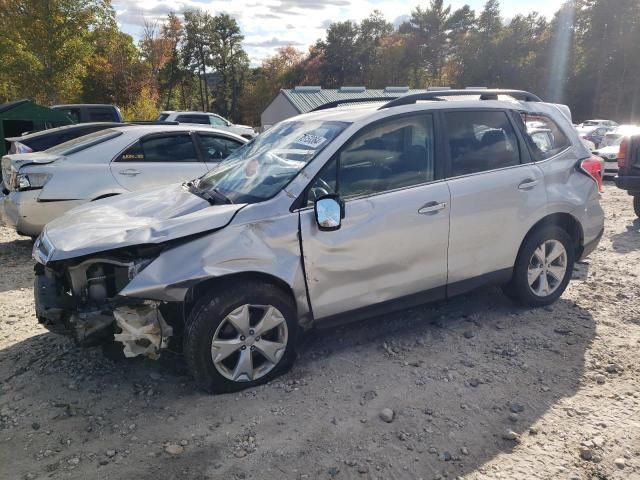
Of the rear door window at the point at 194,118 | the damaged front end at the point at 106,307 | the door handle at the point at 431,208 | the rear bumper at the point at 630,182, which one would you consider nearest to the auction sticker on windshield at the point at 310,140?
the door handle at the point at 431,208

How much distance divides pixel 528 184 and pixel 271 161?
82.2 inches

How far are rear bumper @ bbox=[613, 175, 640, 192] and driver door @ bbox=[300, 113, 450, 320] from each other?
5.70m

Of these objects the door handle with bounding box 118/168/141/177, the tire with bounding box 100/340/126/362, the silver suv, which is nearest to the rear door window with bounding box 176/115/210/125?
the door handle with bounding box 118/168/141/177

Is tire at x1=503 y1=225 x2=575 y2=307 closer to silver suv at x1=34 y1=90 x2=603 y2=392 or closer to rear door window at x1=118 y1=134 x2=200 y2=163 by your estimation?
silver suv at x1=34 y1=90 x2=603 y2=392

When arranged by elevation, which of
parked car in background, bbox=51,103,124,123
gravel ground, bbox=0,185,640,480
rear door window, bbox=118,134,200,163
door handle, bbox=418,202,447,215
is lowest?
gravel ground, bbox=0,185,640,480

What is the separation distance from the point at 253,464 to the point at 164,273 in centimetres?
117

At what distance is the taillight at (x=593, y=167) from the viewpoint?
4613mm

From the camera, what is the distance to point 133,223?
3.45m

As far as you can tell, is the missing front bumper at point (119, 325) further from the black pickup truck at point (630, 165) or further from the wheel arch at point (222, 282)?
the black pickup truck at point (630, 165)

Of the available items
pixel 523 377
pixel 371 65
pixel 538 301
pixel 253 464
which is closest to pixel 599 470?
pixel 523 377

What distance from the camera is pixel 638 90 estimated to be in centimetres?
4519

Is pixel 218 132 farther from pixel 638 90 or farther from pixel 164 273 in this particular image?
pixel 638 90

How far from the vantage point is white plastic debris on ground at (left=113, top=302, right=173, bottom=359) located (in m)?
3.12

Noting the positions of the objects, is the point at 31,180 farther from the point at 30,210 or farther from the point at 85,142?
the point at 85,142
